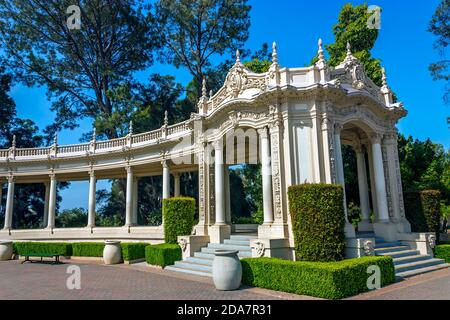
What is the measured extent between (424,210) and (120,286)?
15.9 meters

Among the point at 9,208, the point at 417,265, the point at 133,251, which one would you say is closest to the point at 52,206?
the point at 9,208

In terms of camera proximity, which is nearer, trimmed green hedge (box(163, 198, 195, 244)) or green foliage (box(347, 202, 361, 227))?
trimmed green hedge (box(163, 198, 195, 244))

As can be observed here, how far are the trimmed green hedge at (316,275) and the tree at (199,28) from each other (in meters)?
27.9

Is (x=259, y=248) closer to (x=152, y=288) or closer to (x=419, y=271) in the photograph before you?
(x=152, y=288)

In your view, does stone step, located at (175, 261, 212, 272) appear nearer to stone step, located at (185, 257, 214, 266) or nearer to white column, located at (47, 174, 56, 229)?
stone step, located at (185, 257, 214, 266)

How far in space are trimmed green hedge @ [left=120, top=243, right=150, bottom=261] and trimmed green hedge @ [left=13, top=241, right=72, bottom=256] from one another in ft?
17.6

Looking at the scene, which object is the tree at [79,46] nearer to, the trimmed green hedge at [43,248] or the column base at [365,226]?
the trimmed green hedge at [43,248]

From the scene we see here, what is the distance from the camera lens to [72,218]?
141 ft

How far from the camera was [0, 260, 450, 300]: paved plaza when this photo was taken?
33.3 feet

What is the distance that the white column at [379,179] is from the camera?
16.8m

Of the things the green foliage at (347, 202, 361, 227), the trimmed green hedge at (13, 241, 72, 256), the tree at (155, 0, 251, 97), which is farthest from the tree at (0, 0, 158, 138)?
the green foliage at (347, 202, 361, 227)

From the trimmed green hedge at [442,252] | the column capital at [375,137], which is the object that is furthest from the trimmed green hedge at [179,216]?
the trimmed green hedge at [442,252]
